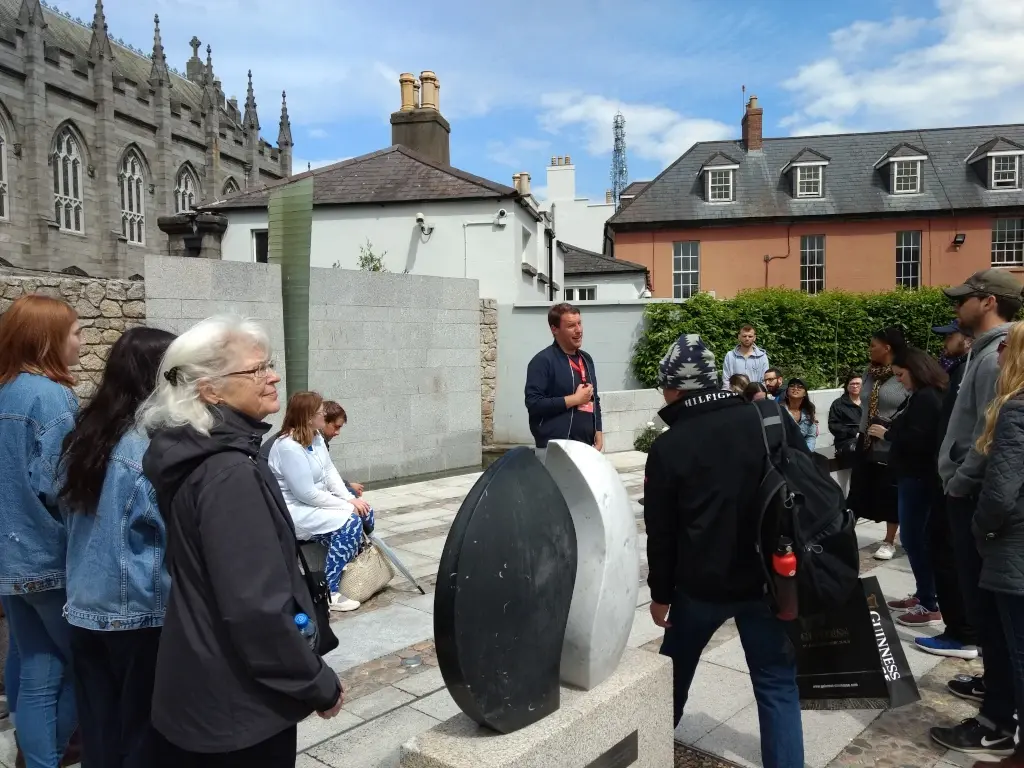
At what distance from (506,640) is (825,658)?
4.87 ft

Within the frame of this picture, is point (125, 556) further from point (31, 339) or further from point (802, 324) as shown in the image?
point (802, 324)

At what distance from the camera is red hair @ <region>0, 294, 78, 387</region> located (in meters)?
2.76

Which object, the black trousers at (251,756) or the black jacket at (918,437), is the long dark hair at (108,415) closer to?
the black trousers at (251,756)

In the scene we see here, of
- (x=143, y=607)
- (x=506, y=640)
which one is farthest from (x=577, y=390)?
(x=143, y=607)

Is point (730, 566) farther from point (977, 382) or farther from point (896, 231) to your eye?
point (896, 231)

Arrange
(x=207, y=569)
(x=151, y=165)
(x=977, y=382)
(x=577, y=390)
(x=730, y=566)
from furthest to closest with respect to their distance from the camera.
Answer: (x=151, y=165) < (x=577, y=390) < (x=977, y=382) < (x=730, y=566) < (x=207, y=569)

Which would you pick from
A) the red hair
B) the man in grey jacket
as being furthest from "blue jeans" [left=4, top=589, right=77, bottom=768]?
the man in grey jacket

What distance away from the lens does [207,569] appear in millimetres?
1819

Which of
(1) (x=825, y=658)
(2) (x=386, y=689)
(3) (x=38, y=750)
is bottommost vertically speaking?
(2) (x=386, y=689)

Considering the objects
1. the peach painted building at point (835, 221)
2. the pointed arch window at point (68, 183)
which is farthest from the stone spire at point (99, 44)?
the peach painted building at point (835, 221)

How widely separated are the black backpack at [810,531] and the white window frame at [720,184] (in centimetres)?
2811

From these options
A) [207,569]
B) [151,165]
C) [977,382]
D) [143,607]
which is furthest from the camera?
[151,165]

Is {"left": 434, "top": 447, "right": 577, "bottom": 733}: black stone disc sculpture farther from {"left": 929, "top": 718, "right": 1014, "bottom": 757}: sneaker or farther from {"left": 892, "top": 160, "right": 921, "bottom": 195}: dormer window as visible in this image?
{"left": 892, "top": 160, "right": 921, "bottom": 195}: dormer window

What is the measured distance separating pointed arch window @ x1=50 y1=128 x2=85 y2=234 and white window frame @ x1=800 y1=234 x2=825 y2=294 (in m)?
29.5
